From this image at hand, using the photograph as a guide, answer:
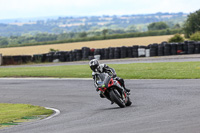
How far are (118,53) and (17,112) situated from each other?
25.3 meters

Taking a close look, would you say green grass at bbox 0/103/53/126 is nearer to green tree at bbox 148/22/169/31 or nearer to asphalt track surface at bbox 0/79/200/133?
asphalt track surface at bbox 0/79/200/133

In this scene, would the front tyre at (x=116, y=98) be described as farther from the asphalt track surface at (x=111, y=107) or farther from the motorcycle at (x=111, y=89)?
the asphalt track surface at (x=111, y=107)

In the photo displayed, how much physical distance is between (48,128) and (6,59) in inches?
1396

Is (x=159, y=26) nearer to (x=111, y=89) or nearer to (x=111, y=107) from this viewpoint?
(x=111, y=107)

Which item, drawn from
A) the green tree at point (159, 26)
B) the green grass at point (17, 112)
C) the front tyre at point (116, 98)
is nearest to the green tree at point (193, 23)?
the green grass at point (17, 112)

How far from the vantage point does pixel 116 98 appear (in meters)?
12.6

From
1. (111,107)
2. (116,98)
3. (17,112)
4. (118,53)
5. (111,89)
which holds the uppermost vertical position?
(118,53)

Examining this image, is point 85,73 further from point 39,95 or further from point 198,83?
point 198,83

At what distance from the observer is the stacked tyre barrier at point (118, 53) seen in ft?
116

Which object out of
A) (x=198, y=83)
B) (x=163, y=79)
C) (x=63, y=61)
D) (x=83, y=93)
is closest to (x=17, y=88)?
(x=83, y=93)

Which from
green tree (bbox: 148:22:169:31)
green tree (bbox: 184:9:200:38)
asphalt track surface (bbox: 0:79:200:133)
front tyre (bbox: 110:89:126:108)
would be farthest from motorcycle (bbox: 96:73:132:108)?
green tree (bbox: 148:22:169:31)

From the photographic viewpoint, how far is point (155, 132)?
25.6ft

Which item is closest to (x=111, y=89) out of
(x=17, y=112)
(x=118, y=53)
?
(x=17, y=112)

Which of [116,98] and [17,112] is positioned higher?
[116,98]
